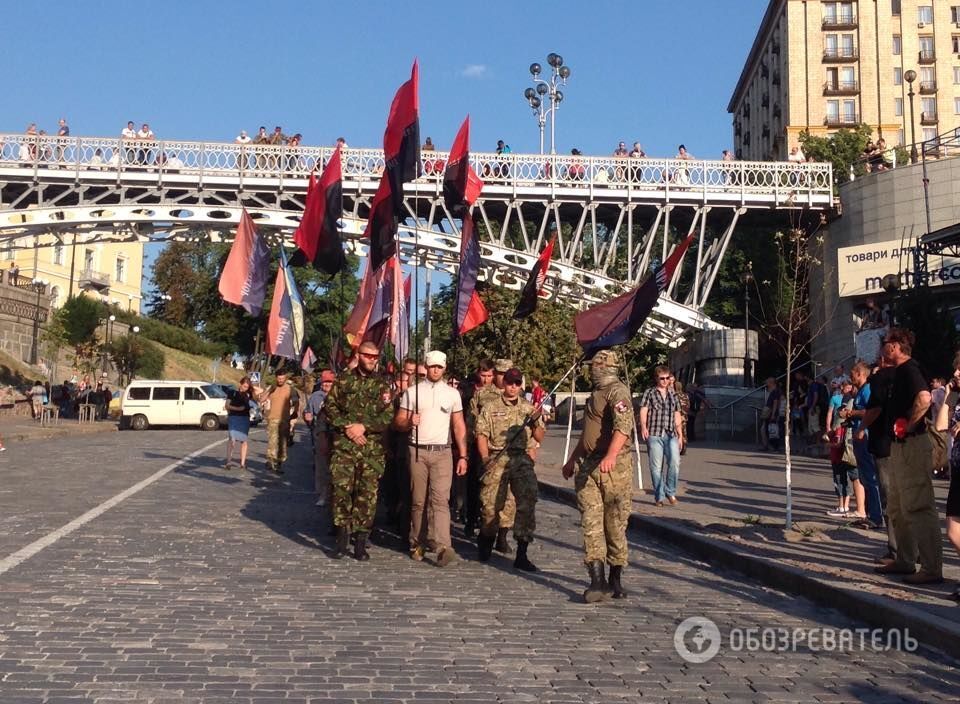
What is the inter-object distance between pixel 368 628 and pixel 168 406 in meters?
33.1

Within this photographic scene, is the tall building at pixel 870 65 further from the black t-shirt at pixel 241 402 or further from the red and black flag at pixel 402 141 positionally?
the red and black flag at pixel 402 141

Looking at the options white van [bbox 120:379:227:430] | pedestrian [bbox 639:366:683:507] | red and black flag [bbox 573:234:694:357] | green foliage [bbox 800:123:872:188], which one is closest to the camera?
red and black flag [bbox 573:234:694:357]

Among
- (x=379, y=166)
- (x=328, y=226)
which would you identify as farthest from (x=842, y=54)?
(x=328, y=226)

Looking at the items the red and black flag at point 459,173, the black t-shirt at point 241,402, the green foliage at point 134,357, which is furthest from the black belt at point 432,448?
the green foliage at point 134,357

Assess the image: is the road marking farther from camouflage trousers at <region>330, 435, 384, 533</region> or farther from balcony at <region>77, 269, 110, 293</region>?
balcony at <region>77, 269, 110, 293</region>

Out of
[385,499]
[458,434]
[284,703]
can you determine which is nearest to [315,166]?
[385,499]

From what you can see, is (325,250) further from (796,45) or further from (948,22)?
(948,22)

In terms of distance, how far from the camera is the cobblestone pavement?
17.0 ft

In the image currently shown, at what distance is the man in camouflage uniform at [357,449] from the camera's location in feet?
30.2

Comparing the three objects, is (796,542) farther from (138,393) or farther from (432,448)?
(138,393)

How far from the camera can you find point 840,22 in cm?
6969

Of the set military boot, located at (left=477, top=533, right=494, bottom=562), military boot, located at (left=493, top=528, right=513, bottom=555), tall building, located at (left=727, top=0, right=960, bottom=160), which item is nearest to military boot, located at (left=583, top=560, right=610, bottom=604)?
military boot, located at (left=477, top=533, right=494, bottom=562)

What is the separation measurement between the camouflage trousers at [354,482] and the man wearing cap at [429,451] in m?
0.33

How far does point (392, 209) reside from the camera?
1120cm
